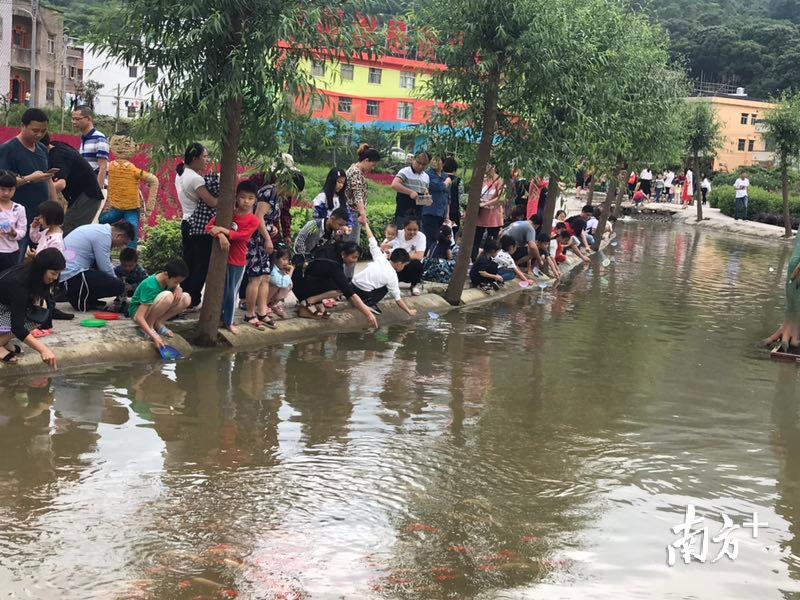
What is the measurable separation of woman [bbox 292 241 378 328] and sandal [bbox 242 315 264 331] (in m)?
0.72

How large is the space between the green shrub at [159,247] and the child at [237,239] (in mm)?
2260

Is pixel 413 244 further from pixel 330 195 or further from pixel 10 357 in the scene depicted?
pixel 10 357

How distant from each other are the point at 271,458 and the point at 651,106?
648 inches

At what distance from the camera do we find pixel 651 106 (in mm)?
20703

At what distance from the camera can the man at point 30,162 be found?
8.98 m

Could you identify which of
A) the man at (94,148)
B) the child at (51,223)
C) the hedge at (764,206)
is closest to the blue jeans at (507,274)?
the man at (94,148)

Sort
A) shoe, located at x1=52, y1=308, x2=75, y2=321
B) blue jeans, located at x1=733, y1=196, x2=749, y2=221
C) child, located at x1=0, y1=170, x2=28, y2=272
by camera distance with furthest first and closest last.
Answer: blue jeans, located at x1=733, y1=196, x2=749, y2=221, shoe, located at x1=52, y1=308, x2=75, y2=321, child, located at x1=0, y1=170, x2=28, y2=272

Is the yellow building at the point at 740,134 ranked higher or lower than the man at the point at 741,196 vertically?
higher

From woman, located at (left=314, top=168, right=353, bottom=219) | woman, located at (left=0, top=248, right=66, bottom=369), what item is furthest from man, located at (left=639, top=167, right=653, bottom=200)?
woman, located at (left=0, top=248, right=66, bottom=369)

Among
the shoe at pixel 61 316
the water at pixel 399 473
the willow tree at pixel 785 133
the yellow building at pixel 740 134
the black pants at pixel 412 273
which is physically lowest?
the water at pixel 399 473

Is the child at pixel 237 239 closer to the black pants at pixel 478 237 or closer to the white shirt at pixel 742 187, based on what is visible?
the black pants at pixel 478 237

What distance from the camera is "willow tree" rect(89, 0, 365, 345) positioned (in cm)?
856

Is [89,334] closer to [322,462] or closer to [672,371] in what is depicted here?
[322,462]

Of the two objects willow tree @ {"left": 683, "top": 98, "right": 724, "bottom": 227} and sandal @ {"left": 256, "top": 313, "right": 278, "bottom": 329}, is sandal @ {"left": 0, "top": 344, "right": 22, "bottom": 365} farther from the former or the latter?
willow tree @ {"left": 683, "top": 98, "right": 724, "bottom": 227}
